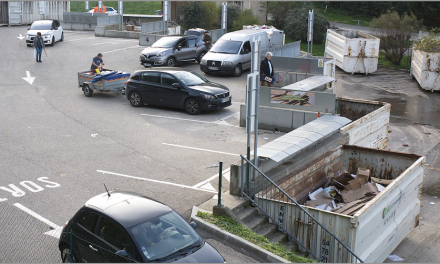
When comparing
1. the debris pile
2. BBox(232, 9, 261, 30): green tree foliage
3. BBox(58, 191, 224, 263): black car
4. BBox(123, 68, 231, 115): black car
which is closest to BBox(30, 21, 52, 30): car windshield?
BBox(232, 9, 261, 30): green tree foliage

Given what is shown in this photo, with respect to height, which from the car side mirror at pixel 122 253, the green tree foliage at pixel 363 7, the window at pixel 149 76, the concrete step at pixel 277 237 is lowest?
the concrete step at pixel 277 237

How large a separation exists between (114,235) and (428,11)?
101 feet

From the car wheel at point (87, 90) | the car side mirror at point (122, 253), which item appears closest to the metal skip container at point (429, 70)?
the car wheel at point (87, 90)

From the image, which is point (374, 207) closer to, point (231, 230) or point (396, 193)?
point (396, 193)

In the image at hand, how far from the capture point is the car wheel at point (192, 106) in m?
17.3

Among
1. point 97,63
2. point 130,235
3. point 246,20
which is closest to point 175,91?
point 97,63

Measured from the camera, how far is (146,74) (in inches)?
719

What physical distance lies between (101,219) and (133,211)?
476 millimetres

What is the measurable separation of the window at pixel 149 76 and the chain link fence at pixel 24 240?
9.23 metres

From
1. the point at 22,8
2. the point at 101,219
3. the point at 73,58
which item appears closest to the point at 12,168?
the point at 101,219

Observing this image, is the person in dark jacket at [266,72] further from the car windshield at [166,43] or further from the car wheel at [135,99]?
the car windshield at [166,43]

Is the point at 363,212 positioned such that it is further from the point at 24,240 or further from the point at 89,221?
the point at 24,240

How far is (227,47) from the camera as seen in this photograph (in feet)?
81.7

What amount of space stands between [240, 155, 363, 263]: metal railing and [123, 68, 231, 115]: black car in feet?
25.5
